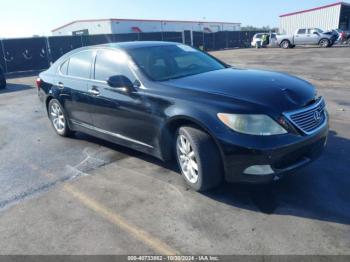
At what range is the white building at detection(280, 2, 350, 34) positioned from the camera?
41.2 metres

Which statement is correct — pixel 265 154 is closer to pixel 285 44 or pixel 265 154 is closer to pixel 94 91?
pixel 94 91

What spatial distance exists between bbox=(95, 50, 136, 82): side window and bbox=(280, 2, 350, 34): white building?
4263cm

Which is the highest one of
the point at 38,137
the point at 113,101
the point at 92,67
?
the point at 92,67

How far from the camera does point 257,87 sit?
3.76 meters

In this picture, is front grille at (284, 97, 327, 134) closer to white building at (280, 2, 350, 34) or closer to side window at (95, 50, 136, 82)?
side window at (95, 50, 136, 82)

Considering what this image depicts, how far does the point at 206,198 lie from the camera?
377 centimetres

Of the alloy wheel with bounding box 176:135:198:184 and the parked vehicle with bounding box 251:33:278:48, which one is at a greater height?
the alloy wheel with bounding box 176:135:198:184

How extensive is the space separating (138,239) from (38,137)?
13.5 ft

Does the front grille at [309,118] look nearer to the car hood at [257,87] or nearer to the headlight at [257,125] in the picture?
the car hood at [257,87]

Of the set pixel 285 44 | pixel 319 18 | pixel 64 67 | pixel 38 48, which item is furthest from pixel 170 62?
pixel 319 18

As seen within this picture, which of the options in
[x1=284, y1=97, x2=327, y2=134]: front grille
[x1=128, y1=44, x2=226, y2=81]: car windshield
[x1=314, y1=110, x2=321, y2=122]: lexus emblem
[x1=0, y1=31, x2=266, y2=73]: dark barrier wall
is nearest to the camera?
[x1=284, y1=97, x2=327, y2=134]: front grille

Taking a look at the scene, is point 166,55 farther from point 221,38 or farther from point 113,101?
point 221,38

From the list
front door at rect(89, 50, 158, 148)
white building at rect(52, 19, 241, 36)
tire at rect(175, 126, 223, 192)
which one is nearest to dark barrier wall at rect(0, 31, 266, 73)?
front door at rect(89, 50, 158, 148)

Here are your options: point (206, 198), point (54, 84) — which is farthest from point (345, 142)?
point (54, 84)
